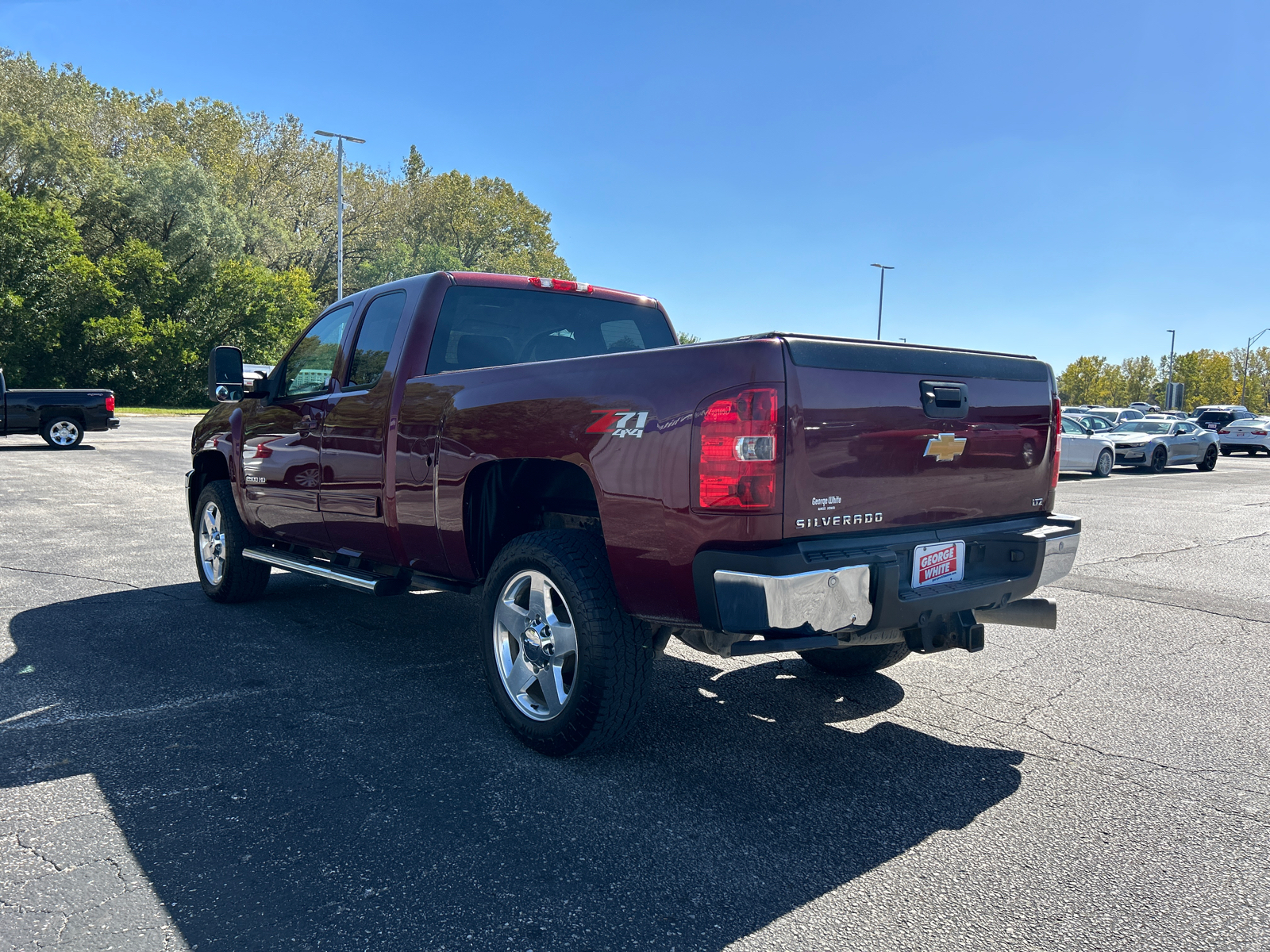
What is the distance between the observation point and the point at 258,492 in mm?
5824

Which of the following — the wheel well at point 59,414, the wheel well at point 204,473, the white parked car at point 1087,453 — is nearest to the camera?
the wheel well at point 204,473

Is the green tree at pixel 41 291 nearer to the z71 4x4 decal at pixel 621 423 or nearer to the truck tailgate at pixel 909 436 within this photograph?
the z71 4x4 decal at pixel 621 423

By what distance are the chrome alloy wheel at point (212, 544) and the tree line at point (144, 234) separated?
36582 mm

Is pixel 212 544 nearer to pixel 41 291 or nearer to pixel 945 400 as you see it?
pixel 945 400

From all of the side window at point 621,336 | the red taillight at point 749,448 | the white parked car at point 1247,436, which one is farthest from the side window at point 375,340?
the white parked car at point 1247,436

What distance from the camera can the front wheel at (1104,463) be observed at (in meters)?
19.7

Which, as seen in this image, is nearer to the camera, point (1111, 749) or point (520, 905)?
point (520, 905)

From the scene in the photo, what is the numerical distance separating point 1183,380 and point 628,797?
111m

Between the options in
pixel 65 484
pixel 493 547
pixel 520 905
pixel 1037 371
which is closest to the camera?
pixel 520 905

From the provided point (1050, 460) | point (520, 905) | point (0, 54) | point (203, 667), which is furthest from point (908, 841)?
point (0, 54)

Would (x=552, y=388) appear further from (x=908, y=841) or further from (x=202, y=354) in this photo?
(x=202, y=354)

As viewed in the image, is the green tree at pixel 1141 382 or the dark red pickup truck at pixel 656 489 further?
the green tree at pixel 1141 382

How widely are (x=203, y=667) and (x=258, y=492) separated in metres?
1.42

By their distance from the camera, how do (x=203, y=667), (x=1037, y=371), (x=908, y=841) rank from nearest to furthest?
(x=908, y=841) → (x=1037, y=371) → (x=203, y=667)
